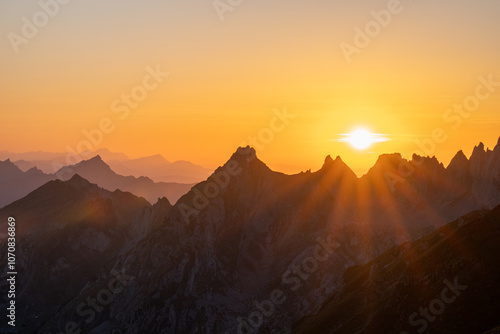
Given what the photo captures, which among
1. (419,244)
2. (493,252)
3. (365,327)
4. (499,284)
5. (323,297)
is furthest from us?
(323,297)

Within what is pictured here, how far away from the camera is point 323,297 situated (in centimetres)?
18888

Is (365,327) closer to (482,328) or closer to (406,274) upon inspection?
(406,274)

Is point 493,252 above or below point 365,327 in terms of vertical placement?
above

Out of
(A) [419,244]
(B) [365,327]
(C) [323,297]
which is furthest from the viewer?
(C) [323,297]

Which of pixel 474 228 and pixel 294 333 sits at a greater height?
pixel 474 228

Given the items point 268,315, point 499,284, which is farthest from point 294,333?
point 499,284

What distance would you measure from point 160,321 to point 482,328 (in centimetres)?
12805

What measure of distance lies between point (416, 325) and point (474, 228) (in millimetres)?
28712

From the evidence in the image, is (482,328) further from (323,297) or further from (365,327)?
(323,297)

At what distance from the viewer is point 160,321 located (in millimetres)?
196375

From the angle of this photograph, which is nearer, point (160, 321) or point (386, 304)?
point (386, 304)

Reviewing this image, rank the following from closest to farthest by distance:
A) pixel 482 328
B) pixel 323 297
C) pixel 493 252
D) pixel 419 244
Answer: pixel 482 328
pixel 493 252
pixel 419 244
pixel 323 297

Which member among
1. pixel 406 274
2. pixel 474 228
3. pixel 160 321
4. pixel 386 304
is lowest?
pixel 160 321

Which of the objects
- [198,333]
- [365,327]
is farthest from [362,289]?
[198,333]
